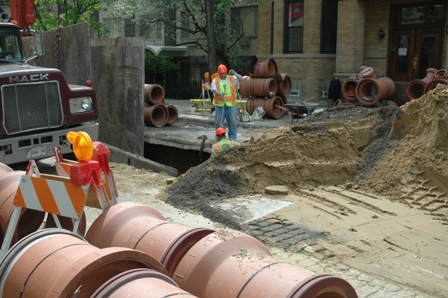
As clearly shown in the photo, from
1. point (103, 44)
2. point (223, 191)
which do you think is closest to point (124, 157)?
point (103, 44)

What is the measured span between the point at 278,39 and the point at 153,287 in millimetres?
20989

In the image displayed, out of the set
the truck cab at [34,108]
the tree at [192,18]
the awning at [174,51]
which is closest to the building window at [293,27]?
the tree at [192,18]

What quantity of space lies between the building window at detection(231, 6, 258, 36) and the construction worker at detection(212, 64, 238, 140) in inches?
625

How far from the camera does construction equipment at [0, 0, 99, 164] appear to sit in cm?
865

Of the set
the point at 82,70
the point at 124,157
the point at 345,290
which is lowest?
the point at 124,157

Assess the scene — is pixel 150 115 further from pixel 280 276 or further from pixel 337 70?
pixel 280 276

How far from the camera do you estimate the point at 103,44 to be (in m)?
13.4

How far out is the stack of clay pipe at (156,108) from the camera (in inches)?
614

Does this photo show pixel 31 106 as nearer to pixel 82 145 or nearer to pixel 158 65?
pixel 82 145

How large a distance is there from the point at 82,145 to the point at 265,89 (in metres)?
13.1

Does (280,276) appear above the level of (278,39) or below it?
below

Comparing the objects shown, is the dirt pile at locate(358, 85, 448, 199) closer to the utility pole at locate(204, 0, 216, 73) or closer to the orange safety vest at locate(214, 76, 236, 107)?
the orange safety vest at locate(214, 76, 236, 107)

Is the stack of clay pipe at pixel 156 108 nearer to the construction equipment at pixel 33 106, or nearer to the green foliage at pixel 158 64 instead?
the construction equipment at pixel 33 106

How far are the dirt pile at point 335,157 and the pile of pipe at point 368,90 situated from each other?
7790mm
